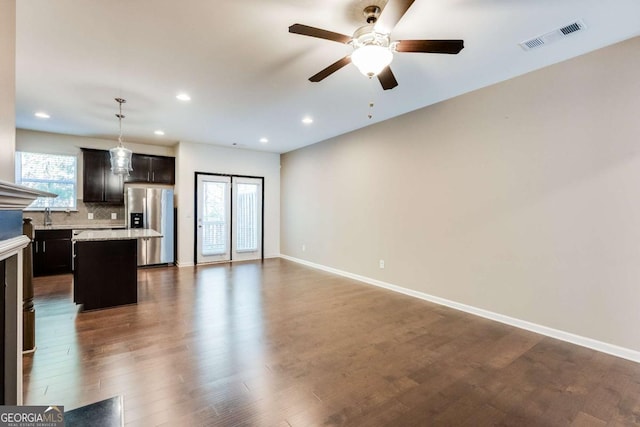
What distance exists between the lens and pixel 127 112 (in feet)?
14.7

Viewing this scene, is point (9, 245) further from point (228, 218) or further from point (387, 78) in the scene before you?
point (228, 218)

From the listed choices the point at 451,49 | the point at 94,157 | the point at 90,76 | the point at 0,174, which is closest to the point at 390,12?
the point at 451,49

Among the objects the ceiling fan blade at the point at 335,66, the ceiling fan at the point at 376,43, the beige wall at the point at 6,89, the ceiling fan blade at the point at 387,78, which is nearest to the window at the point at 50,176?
the beige wall at the point at 6,89

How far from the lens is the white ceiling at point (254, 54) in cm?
220

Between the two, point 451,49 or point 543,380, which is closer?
point 451,49

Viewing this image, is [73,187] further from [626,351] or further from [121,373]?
[626,351]

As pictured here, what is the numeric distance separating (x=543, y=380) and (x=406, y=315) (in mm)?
1490

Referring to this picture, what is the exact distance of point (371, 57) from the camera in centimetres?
200

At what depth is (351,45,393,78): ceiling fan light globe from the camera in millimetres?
1978

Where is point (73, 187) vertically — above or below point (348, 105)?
below

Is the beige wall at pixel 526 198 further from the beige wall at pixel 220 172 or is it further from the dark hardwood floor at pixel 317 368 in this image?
the beige wall at pixel 220 172

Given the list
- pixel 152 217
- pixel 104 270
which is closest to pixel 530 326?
pixel 104 270

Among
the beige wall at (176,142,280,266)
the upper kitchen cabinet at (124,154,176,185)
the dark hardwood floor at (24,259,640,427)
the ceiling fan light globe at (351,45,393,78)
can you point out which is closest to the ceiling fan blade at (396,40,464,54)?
the ceiling fan light globe at (351,45,393,78)

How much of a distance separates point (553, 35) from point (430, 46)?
139 cm
